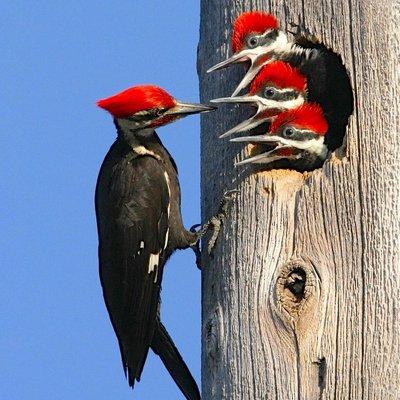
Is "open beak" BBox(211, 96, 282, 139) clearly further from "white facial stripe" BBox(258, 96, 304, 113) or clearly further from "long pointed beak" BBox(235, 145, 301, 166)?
"long pointed beak" BBox(235, 145, 301, 166)

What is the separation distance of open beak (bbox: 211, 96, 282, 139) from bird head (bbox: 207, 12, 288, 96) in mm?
74

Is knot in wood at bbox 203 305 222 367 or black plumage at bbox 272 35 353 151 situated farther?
black plumage at bbox 272 35 353 151

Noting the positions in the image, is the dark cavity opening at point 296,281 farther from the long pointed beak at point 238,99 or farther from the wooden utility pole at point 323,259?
the long pointed beak at point 238,99

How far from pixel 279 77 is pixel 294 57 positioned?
5.7 inches

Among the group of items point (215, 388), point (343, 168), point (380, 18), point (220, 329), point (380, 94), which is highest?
point (380, 18)

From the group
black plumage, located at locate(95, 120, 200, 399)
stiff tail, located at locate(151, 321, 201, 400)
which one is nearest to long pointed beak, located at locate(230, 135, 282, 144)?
black plumage, located at locate(95, 120, 200, 399)

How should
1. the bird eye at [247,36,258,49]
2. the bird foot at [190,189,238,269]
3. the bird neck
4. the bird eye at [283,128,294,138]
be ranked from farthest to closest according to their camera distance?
1. the bird neck
2. the bird eye at [283,128,294,138]
3. the bird eye at [247,36,258,49]
4. the bird foot at [190,189,238,269]

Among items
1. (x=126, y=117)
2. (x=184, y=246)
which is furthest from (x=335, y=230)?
(x=126, y=117)

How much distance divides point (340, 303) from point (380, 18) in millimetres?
982

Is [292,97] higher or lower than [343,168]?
higher

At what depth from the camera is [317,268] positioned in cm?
285

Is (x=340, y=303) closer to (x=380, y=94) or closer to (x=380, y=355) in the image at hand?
(x=380, y=355)

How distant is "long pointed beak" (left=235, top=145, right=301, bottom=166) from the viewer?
314 cm

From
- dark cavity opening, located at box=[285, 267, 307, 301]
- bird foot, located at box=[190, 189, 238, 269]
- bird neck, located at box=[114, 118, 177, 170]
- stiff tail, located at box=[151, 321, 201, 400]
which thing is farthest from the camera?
bird neck, located at box=[114, 118, 177, 170]
